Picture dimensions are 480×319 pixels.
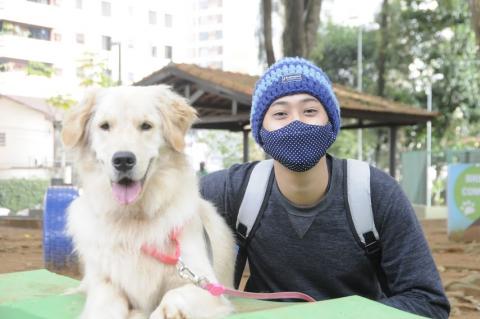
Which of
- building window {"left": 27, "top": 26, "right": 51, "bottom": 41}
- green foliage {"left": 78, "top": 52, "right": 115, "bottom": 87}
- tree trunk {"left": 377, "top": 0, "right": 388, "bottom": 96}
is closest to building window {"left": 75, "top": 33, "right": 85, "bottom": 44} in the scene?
green foliage {"left": 78, "top": 52, "right": 115, "bottom": 87}

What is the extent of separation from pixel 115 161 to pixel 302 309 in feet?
3.37

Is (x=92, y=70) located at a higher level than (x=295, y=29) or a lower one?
higher

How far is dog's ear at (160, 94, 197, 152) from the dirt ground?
4230 millimetres

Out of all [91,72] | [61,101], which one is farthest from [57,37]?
[91,72]

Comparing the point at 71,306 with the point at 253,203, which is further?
the point at 253,203

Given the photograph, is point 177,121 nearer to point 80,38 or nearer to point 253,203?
point 253,203

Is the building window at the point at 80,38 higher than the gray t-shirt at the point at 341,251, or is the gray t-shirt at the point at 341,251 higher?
the building window at the point at 80,38

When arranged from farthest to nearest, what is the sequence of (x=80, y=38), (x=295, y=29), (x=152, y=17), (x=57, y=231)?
(x=80, y=38), (x=152, y=17), (x=295, y=29), (x=57, y=231)

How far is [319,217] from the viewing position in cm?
290

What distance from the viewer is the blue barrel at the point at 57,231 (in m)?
7.29

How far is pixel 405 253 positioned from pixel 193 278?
1016 millimetres

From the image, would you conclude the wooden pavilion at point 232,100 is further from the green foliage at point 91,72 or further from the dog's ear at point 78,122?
the dog's ear at point 78,122

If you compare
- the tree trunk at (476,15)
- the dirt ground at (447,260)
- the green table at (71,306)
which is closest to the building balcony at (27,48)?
the dirt ground at (447,260)

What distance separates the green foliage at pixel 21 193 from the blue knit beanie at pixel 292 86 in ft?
35.1
